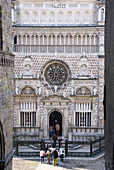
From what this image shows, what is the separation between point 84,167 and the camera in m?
21.1

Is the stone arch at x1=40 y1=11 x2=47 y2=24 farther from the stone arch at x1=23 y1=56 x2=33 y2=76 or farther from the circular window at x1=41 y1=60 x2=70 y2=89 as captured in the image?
the circular window at x1=41 y1=60 x2=70 y2=89

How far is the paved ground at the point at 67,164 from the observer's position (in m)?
20.9

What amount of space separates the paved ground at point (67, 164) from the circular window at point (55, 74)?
744 centimetres

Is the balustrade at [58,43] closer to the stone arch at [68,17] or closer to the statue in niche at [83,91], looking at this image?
the stone arch at [68,17]

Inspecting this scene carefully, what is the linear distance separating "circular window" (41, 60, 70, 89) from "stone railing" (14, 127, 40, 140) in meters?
4.24

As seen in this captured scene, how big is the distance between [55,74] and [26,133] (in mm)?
5883

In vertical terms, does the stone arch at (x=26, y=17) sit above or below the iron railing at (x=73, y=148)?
above

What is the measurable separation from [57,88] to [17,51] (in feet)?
16.1

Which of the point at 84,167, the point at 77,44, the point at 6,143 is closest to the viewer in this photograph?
the point at 6,143

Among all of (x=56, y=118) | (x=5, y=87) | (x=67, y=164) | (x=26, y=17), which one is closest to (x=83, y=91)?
(x=56, y=118)

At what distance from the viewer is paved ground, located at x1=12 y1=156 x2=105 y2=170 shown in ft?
68.6

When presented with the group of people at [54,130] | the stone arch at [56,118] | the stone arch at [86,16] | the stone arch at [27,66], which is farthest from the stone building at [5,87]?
the stone arch at [86,16]

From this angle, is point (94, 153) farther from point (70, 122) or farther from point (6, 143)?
point (6, 143)

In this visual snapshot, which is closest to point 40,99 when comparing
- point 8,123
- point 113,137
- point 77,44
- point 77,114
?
point 77,114
